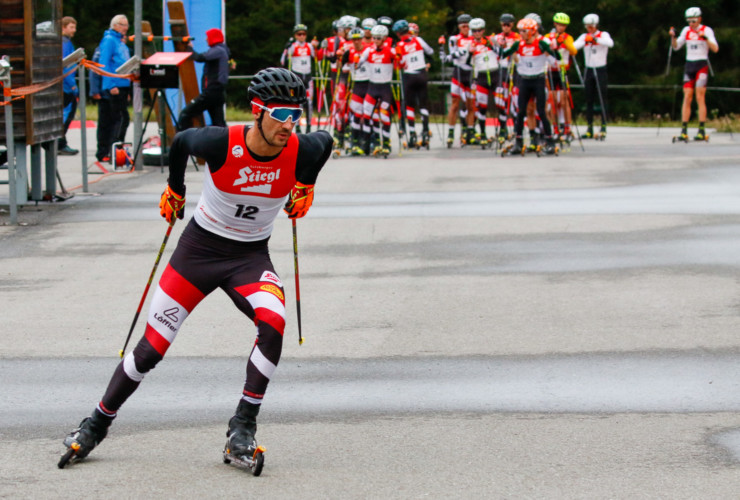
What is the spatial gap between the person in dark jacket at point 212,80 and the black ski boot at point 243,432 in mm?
12412

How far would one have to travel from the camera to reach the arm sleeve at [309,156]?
587 cm

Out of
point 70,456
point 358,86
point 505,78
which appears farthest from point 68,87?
point 70,456

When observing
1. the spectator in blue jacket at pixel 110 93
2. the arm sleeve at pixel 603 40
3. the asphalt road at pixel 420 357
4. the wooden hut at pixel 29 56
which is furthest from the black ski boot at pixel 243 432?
the arm sleeve at pixel 603 40

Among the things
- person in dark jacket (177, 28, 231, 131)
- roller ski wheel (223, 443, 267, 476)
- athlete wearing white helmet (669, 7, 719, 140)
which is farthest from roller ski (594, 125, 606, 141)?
roller ski wheel (223, 443, 267, 476)

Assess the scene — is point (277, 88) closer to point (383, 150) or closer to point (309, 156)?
point (309, 156)

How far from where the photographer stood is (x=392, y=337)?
8.27m

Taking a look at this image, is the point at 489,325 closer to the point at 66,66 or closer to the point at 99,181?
the point at 66,66

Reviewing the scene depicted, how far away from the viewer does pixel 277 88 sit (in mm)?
5609

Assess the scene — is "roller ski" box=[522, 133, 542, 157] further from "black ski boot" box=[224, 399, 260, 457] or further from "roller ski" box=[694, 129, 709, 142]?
"black ski boot" box=[224, 399, 260, 457]

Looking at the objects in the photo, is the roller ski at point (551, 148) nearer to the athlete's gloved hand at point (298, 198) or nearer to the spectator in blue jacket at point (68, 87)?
the spectator in blue jacket at point (68, 87)

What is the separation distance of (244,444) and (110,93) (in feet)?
47.7

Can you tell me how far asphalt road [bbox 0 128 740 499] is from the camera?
18.1 feet

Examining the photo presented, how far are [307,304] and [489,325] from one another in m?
1.56

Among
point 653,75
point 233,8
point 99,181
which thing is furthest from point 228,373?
point 233,8
